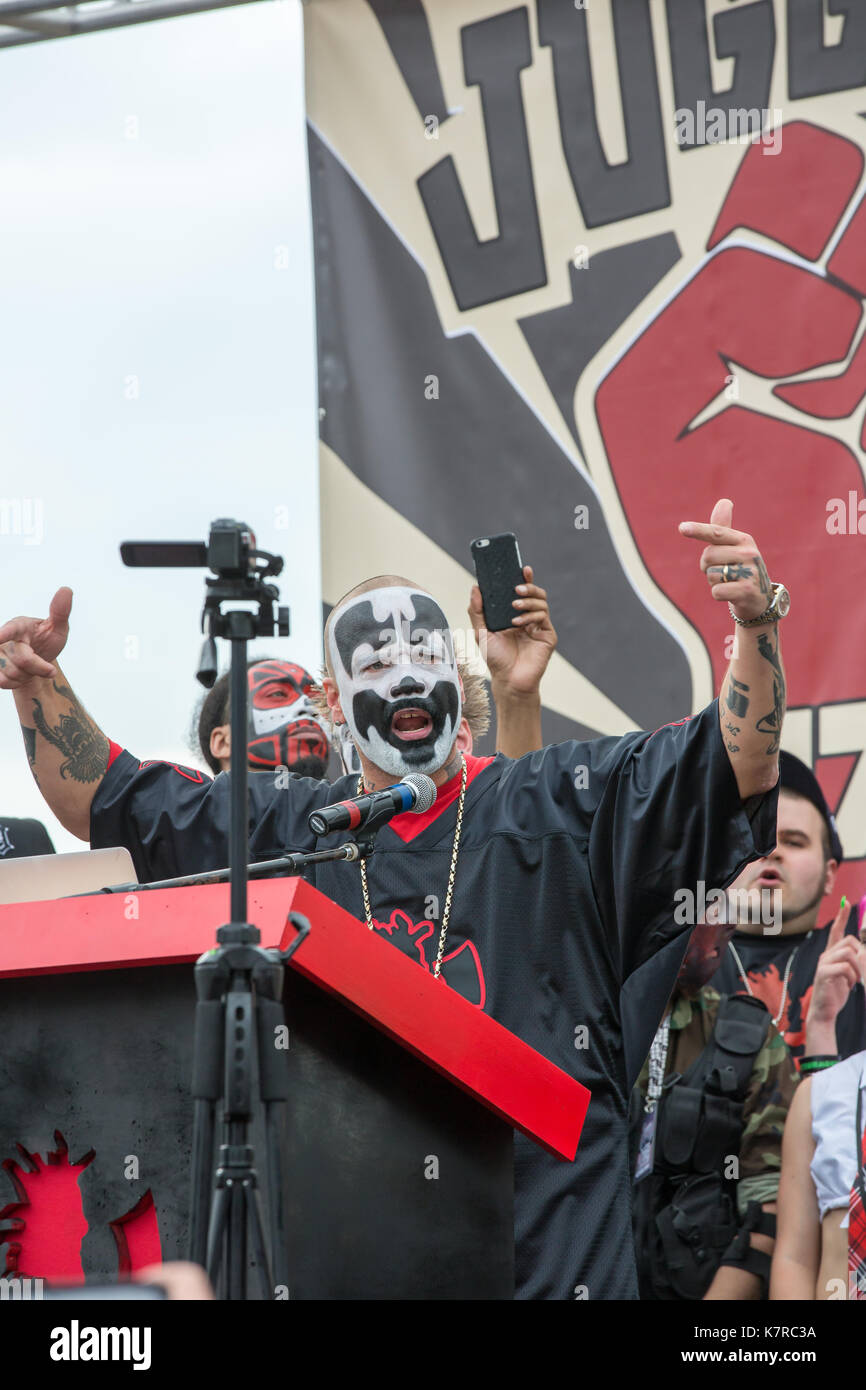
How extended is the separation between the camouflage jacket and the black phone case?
1.35 meters

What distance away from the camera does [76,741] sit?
3510 mm

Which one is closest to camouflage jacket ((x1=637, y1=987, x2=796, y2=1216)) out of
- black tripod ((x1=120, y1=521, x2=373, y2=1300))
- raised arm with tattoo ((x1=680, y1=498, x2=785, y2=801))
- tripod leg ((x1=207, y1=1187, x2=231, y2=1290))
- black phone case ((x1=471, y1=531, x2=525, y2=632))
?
black phone case ((x1=471, y1=531, x2=525, y2=632))

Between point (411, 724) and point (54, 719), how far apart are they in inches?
34.3

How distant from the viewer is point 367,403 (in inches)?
208

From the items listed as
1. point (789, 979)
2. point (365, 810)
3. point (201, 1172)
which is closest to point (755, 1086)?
point (789, 979)

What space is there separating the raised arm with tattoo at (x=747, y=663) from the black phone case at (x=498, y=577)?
3.54ft

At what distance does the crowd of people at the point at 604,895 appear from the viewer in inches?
114

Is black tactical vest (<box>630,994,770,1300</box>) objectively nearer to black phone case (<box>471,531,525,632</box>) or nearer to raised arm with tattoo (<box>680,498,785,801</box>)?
A: black phone case (<box>471,531,525,632</box>)

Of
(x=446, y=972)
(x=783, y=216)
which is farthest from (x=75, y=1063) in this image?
(x=783, y=216)

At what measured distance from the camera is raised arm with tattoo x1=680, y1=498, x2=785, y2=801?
9.04ft

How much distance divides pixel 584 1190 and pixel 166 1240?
4.10ft

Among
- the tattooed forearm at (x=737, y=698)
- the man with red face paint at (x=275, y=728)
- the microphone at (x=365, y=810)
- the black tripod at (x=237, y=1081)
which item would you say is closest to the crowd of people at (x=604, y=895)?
the tattooed forearm at (x=737, y=698)

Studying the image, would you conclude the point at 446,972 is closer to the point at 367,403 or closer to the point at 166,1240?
the point at 166,1240

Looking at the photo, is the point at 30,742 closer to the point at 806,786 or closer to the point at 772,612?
the point at 772,612
